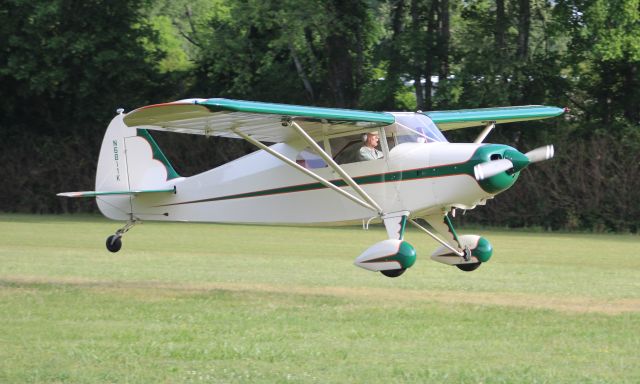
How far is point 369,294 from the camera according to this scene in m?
14.7

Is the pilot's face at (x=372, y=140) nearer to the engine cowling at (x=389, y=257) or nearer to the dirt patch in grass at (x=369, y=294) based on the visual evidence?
the engine cowling at (x=389, y=257)

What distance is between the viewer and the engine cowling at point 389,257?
13.0 metres

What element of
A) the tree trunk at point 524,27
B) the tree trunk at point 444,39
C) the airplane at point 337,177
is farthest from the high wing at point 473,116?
the tree trunk at point 444,39

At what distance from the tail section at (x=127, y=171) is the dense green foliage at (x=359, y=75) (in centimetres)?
1811

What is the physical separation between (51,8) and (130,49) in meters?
3.60

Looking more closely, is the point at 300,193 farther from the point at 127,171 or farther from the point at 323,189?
the point at 127,171

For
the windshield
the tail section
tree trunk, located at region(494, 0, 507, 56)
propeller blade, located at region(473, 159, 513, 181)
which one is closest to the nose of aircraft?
propeller blade, located at region(473, 159, 513, 181)

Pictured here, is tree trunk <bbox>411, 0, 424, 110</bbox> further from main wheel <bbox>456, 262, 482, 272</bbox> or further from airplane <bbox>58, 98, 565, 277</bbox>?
main wheel <bbox>456, 262, 482, 272</bbox>

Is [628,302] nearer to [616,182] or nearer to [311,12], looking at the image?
[616,182]

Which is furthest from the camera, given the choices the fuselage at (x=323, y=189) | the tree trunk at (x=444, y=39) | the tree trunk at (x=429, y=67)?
the tree trunk at (x=444, y=39)

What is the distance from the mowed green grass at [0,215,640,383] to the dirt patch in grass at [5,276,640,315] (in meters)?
0.03

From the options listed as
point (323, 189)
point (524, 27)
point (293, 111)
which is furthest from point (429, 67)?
point (293, 111)

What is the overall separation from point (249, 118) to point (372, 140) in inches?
70.7

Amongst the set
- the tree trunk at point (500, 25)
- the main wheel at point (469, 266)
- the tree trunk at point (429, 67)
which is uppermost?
the tree trunk at point (500, 25)
